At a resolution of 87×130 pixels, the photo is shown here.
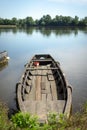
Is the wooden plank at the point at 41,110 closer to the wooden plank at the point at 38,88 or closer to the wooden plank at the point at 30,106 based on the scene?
the wooden plank at the point at 30,106

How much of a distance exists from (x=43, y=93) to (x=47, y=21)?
17026 cm

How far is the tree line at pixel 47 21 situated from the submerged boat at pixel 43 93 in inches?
5952

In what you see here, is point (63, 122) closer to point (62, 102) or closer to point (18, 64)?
point (62, 102)

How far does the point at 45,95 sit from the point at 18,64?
18309mm

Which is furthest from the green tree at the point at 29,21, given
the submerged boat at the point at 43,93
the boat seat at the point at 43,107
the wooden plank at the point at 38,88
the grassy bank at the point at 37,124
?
the grassy bank at the point at 37,124

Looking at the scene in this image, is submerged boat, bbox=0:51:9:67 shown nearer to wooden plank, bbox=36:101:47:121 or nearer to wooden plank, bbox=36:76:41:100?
wooden plank, bbox=36:76:41:100

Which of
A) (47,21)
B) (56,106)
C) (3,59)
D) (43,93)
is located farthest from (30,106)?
(47,21)

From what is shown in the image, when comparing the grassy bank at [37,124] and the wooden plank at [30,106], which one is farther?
the wooden plank at [30,106]

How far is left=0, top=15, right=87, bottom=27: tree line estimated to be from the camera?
172 metres

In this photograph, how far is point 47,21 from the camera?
183 meters

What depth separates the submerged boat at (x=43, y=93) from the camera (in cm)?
1306

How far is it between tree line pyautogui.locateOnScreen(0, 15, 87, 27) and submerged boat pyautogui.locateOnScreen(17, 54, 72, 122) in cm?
15119

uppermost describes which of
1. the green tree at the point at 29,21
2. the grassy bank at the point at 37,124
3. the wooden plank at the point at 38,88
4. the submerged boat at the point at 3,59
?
the grassy bank at the point at 37,124

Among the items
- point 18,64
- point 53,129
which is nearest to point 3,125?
point 53,129
